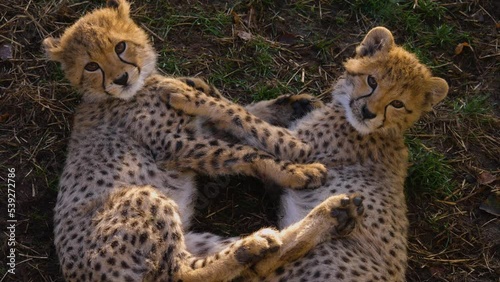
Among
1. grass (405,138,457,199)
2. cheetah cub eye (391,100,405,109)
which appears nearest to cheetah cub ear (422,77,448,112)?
cheetah cub eye (391,100,405,109)

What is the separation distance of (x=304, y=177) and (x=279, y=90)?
101 cm

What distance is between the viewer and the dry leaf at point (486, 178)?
4.68m

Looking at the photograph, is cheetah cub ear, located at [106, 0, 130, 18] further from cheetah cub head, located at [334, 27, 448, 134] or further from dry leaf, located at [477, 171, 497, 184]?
dry leaf, located at [477, 171, 497, 184]

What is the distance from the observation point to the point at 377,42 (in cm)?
430

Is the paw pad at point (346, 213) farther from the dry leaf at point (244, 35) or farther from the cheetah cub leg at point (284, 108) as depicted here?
the dry leaf at point (244, 35)

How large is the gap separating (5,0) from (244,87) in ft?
6.09

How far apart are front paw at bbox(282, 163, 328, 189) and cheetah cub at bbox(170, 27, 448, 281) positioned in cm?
6

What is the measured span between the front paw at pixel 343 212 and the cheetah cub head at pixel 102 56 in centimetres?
142

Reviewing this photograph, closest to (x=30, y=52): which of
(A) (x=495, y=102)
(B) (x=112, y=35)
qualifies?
(B) (x=112, y=35)

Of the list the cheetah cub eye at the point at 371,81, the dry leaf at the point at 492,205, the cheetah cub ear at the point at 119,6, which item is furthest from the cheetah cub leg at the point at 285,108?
the dry leaf at the point at 492,205

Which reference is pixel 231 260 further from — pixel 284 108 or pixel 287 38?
pixel 287 38

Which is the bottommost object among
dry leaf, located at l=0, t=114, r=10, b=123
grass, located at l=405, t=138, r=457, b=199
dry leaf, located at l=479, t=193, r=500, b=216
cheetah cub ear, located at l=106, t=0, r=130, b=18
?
dry leaf, located at l=479, t=193, r=500, b=216

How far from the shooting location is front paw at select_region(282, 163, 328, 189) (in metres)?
4.11

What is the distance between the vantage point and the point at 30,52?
4879 mm
